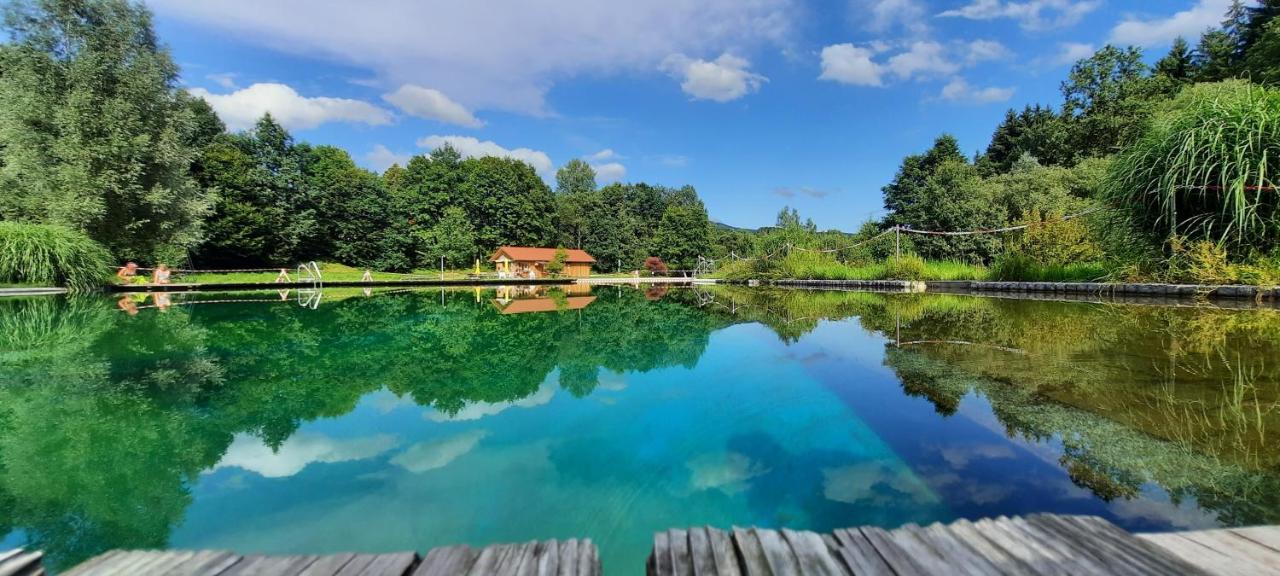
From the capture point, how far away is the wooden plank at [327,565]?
1143mm

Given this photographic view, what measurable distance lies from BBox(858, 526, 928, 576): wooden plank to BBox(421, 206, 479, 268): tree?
3834 cm

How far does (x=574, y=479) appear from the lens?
8.45 feet

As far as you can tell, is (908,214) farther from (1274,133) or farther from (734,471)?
(734,471)

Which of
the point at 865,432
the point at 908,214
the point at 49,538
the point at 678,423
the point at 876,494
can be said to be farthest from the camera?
the point at 908,214

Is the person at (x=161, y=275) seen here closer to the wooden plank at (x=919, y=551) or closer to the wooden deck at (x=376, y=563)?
the wooden deck at (x=376, y=563)

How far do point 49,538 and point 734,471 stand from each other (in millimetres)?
2829

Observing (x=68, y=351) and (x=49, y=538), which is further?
(x=68, y=351)

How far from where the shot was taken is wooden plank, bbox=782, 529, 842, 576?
1.10 m

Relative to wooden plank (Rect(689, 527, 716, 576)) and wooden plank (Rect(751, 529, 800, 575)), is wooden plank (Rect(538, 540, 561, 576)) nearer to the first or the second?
wooden plank (Rect(689, 527, 716, 576))

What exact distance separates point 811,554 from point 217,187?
116 ft

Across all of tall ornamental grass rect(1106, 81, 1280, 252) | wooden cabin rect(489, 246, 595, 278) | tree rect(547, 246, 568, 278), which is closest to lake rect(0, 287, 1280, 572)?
tall ornamental grass rect(1106, 81, 1280, 252)

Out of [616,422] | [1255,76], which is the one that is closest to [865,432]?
[616,422]

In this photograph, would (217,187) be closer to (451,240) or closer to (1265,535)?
(451,240)

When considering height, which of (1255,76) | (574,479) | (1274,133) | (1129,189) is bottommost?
(574,479)
